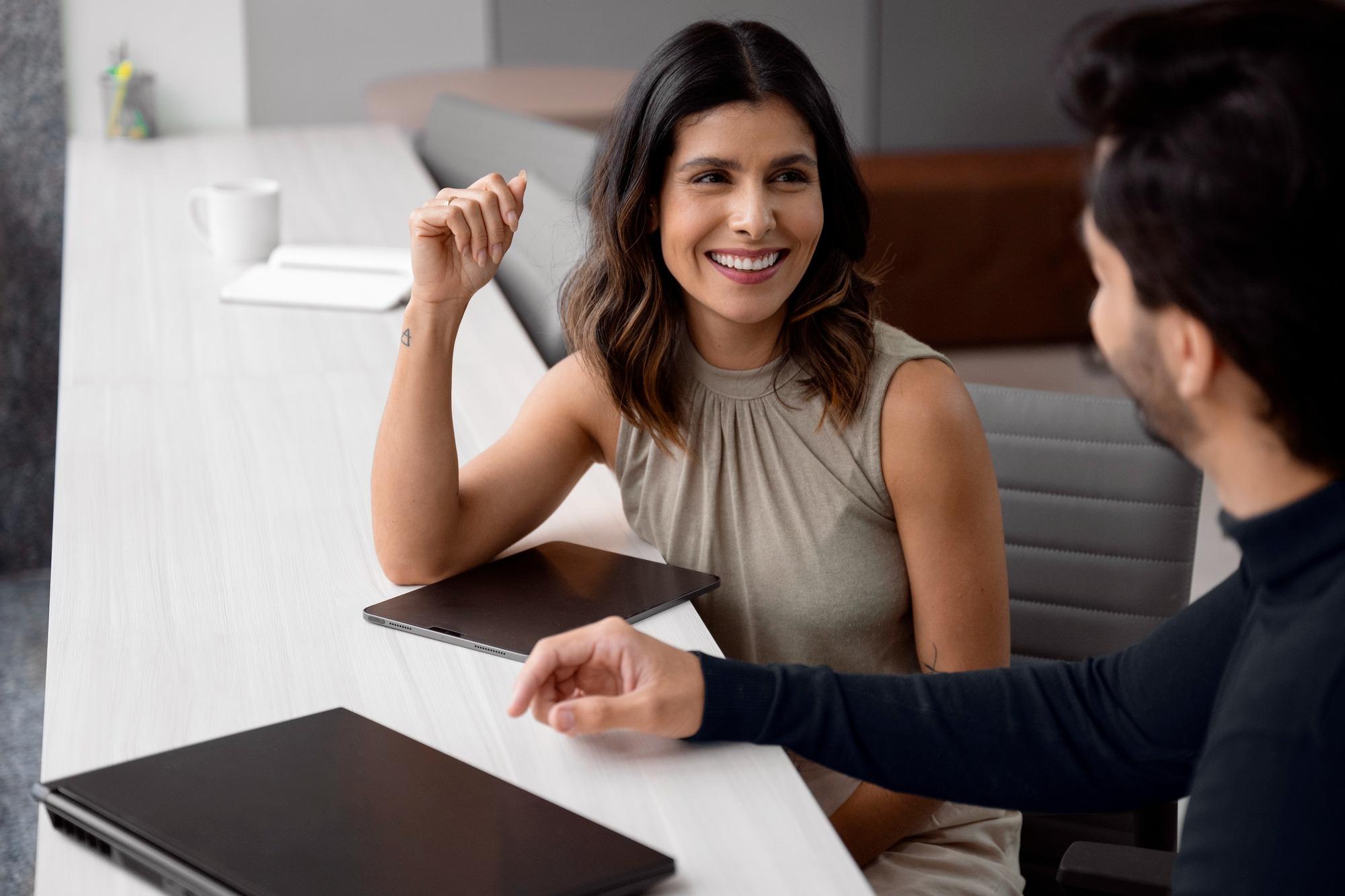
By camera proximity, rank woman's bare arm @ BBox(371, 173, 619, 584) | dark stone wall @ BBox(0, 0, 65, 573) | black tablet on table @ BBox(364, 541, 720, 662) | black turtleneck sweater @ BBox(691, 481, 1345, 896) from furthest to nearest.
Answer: dark stone wall @ BBox(0, 0, 65, 573) → woman's bare arm @ BBox(371, 173, 619, 584) → black tablet on table @ BBox(364, 541, 720, 662) → black turtleneck sweater @ BBox(691, 481, 1345, 896)

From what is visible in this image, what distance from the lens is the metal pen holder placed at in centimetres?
285

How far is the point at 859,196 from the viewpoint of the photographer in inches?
51.1

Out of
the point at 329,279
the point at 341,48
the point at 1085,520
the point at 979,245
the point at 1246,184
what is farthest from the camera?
the point at 979,245

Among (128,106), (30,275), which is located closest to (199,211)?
(128,106)

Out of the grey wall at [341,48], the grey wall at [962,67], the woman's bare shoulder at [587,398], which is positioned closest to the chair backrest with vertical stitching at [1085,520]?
the woman's bare shoulder at [587,398]

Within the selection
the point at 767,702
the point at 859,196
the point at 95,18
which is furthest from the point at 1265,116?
the point at 95,18

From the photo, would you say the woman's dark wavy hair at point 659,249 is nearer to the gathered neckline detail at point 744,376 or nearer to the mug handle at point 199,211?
the gathered neckline detail at point 744,376

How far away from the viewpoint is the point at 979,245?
362cm

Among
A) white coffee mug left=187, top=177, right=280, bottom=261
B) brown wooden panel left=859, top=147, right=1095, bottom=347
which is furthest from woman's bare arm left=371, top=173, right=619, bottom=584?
brown wooden panel left=859, top=147, right=1095, bottom=347

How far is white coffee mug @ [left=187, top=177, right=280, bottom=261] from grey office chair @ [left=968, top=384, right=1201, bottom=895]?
→ 1.20 m

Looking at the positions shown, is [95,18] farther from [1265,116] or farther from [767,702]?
[1265,116]

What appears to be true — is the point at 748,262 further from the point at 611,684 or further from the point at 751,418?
the point at 611,684

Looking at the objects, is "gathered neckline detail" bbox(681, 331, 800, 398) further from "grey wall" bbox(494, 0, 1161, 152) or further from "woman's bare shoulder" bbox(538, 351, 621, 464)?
"grey wall" bbox(494, 0, 1161, 152)

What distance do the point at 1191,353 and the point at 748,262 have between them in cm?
60
